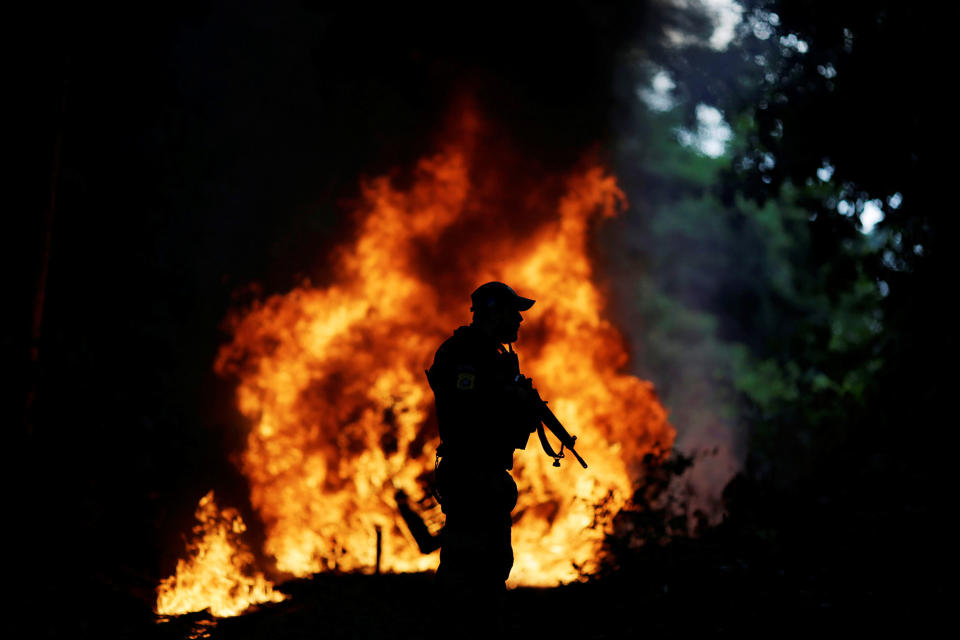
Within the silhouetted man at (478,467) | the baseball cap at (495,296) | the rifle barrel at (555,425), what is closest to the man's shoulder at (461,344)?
the silhouetted man at (478,467)

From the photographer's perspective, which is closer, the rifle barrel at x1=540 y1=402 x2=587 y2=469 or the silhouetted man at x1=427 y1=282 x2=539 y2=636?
the silhouetted man at x1=427 y1=282 x2=539 y2=636

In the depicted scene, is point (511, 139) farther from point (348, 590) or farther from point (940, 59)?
point (348, 590)

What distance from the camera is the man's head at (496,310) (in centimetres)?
456

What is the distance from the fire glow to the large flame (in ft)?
0.06

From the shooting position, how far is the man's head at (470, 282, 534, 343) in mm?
4559

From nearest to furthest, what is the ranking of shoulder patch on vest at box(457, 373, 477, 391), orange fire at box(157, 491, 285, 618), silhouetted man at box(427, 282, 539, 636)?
shoulder patch on vest at box(457, 373, 477, 391)
silhouetted man at box(427, 282, 539, 636)
orange fire at box(157, 491, 285, 618)

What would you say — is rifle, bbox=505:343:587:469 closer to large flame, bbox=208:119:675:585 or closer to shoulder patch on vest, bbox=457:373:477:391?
shoulder patch on vest, bbox=457:373:477:391

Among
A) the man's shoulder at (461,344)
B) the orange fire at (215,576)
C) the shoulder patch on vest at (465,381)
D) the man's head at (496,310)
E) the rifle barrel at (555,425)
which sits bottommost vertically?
the orange fire at (215,576)

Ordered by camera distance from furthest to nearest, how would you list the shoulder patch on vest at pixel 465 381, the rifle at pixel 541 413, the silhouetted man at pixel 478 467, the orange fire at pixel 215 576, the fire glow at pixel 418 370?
the fire glow at pixel 418 370 < the orange fire at pixel 215 576 < the rifle at pixel 541 413 < the silhouetted man at pixel 478 467 < the shoulder patch on vest at pixel 465 381

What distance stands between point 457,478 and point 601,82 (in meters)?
10.1

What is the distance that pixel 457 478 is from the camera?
4.47 m

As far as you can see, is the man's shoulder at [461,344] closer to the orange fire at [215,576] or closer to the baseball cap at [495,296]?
the baseball cap at [495,296]

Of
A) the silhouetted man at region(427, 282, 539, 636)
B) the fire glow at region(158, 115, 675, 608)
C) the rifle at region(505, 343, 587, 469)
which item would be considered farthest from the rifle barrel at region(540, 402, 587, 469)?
the fire glow at region(158, 115, 675, 608)

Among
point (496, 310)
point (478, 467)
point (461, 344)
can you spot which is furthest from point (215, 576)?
point (496, 310)
